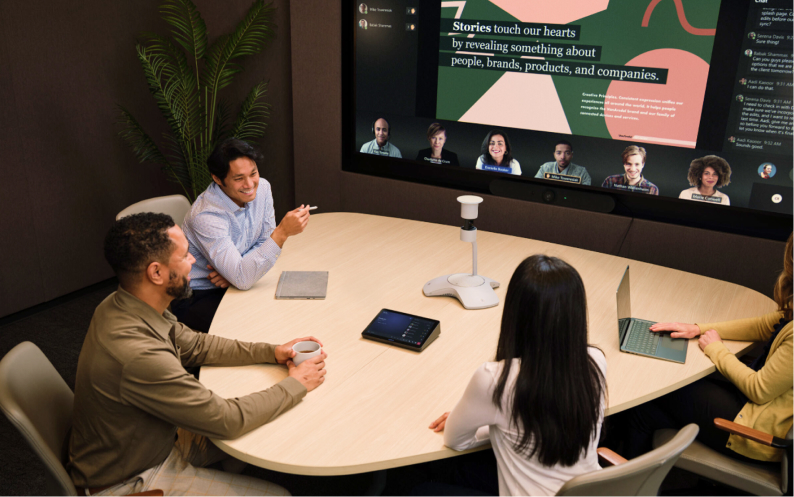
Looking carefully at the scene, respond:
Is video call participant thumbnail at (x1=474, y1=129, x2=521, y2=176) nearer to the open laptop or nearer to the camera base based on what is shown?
the camera base

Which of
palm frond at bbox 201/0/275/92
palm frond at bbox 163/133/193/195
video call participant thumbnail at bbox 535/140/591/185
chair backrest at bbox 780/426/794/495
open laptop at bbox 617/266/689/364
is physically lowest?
chair backrest at bbox 780/426/794/495

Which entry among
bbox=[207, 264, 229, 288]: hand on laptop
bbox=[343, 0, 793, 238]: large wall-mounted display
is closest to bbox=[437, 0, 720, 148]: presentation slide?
bbox=[343, 0, 793, 238]: large wall-mounted display

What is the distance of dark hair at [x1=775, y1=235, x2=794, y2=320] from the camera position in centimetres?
196

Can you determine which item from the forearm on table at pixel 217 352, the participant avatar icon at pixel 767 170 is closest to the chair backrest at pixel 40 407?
the forearm on table at pixel 217 352

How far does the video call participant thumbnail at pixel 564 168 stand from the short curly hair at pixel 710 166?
515 mm

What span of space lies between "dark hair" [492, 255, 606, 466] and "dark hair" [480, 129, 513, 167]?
2.13m

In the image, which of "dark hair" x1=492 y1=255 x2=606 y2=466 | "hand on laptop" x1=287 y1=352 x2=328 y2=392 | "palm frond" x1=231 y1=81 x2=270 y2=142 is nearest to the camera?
"dark hair" x1=492 y1=255 x2=606 y2=466

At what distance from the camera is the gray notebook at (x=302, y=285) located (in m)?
2.31

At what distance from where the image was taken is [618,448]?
2.32 m

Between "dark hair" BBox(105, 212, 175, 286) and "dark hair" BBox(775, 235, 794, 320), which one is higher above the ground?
"dark hair" BBox(105, 212, 175, 286)

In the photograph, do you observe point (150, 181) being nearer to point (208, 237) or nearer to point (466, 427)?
point (208, 237)

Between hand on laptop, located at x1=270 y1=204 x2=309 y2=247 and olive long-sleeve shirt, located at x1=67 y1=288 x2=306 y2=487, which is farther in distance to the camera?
hand on laptop, located at x1=270 y1=204 x2=309 y2=247

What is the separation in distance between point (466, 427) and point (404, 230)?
5.59 ft

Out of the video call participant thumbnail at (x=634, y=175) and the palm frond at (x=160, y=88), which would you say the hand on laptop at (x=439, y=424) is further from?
the palm frond at (x=160, y=88)
